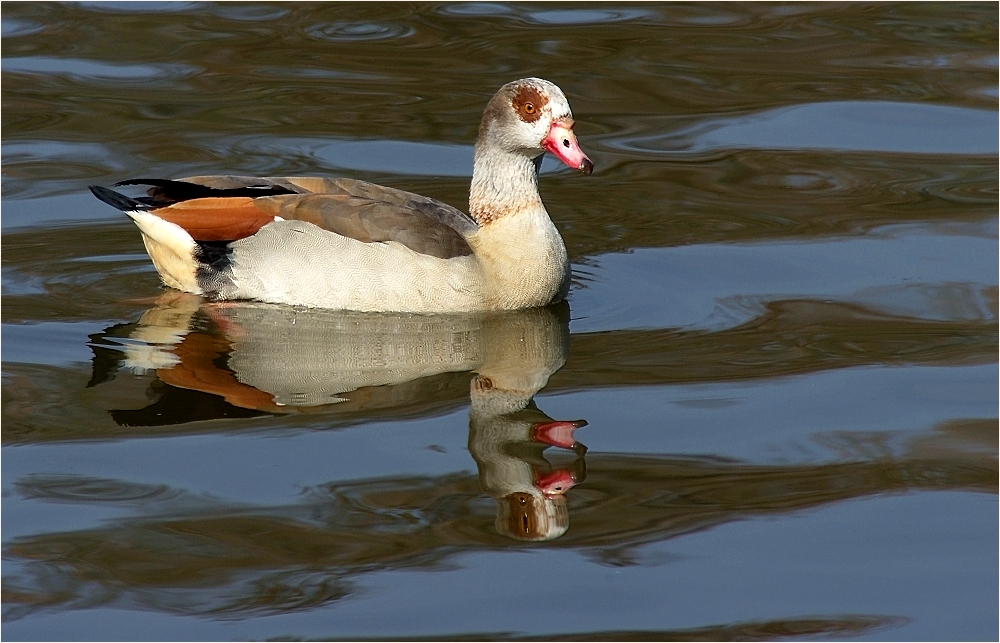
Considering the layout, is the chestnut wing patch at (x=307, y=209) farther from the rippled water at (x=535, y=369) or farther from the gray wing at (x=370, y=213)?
the rippled water at (x=535, y=369)

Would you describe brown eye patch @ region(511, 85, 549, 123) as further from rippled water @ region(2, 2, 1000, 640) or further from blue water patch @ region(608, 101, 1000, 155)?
blue water patch @ region(608, 101, 1000, 155)

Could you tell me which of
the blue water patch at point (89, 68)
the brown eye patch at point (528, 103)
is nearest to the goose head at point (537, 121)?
the brown eye patch at point (528, 103)

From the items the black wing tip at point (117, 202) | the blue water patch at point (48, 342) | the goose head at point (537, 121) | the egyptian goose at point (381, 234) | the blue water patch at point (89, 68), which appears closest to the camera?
the blue water patch at point (48, 342)

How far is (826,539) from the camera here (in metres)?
6.27

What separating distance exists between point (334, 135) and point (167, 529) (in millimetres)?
6586

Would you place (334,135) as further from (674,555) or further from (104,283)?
(674,555)

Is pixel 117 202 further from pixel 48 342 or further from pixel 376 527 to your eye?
pixel 376 527

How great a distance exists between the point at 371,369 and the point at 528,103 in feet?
5.97

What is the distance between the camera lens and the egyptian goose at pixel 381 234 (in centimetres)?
881

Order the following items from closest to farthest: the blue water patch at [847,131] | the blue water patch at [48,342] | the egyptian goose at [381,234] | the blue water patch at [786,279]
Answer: the blue water patch at [48,342] → the egyptian goose at [381,234] → the blue water patch at [786,279] → the blue water patch at [847,131]

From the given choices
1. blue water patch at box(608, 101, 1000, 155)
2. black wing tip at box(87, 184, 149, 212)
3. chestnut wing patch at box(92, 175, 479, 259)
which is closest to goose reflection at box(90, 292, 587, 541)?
chestnut wing patch at box(92, 175, 479, 259)

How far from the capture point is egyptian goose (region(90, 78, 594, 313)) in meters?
8.81

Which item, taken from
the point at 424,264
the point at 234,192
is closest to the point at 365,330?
the point at 424,264

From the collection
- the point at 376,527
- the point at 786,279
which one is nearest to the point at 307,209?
the point at 786,279
